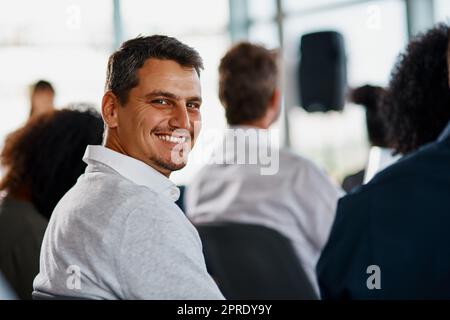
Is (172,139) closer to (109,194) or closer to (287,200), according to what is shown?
(109,194)

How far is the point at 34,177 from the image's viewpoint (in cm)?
136

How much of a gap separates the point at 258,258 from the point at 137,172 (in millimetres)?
1011

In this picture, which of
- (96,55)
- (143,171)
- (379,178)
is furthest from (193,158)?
(379,178)

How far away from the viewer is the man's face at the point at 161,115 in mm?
858

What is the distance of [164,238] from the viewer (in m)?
0.85

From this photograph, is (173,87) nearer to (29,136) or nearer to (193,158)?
(193,158)

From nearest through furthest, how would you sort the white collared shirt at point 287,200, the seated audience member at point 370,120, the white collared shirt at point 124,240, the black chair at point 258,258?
the white collared shirt at point 124,240, the black chair at point 258,258, the white collared shirt at point 287,200, the seated audience member at point 370,120

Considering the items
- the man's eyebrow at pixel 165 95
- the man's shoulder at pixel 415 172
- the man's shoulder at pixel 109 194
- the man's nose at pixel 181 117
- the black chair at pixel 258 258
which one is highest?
the man's eyebrow at pixel 165 95

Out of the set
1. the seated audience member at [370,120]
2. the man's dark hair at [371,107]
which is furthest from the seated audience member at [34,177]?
the man's dark hair at [371,107]

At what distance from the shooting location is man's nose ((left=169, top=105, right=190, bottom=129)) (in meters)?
0.86

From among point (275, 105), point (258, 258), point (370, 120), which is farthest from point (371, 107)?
point (258, 258)

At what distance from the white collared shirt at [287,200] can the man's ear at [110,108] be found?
1.33 meters

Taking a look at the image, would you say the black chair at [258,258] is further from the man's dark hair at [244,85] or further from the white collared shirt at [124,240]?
the white collared shirt at [124,240]

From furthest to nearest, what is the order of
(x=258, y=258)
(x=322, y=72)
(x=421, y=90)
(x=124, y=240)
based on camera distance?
(x=322, y=72)
(x=258, y=258)
(x=421, y=90)
(x=124, y=240)
